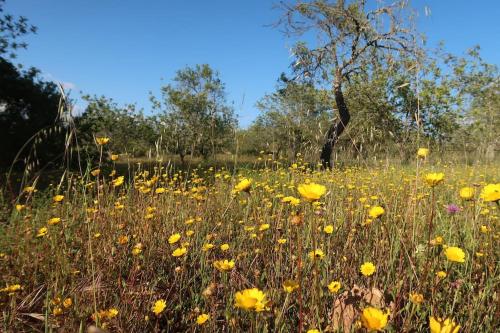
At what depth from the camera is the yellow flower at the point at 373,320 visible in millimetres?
822

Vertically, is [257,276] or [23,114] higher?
[23,114]

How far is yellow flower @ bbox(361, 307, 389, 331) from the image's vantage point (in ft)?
2.70

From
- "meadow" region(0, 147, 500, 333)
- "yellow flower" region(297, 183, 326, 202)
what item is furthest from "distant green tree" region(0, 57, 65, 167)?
"yellow flower" region(297, 183, 326, 202)

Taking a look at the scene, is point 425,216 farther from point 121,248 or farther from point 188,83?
point 188,83

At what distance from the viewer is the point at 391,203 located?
2.83 m

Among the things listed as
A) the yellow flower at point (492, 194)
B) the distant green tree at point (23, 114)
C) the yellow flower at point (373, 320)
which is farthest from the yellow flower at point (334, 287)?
the distant green tree at point (23, 114)

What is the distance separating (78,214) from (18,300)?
41.1 inches

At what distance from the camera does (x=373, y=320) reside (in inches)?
33.5

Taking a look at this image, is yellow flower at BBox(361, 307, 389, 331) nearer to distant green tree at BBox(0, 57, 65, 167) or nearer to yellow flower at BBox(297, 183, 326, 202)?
yellow flower at BBox(297, 183, 326, 202)

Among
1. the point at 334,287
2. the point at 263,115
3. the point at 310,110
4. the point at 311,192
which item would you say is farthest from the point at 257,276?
the point at 263,115

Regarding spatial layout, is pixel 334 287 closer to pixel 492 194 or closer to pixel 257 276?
pixel 257 276

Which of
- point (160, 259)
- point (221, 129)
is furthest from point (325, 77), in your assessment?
point (160, 259)

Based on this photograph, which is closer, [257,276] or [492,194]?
[492,194]

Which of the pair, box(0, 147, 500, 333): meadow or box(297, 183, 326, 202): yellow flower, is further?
box(0, 147, 500, 333): meadow
